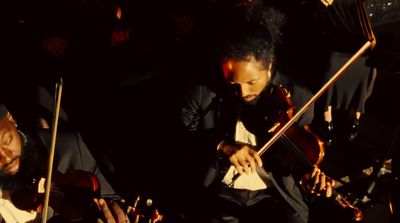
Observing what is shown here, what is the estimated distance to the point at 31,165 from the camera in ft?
7.14

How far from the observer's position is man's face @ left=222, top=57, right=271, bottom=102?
1.95 metres

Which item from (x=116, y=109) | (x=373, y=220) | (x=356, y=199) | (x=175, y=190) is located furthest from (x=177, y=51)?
(x=373, y=220)

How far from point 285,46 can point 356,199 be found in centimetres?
118

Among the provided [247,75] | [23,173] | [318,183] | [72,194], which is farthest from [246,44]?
[23,173]

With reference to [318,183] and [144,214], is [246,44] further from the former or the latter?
[144,214]

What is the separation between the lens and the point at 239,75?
1968mm

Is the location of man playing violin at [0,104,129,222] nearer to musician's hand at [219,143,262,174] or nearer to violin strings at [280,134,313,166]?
musician's hand at [219,143,262,174]

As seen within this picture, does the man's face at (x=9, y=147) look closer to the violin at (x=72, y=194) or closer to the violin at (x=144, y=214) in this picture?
the violin at (x=72, y=194)

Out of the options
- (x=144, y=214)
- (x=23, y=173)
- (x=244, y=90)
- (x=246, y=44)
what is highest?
(x=246, y=44)

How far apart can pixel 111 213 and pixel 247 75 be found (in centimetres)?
105

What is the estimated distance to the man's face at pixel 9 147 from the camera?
6.45 ft

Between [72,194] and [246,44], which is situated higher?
[246,44]

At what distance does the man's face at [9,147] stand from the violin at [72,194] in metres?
0.18

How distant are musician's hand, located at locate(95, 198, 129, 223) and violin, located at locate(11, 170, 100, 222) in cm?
4
